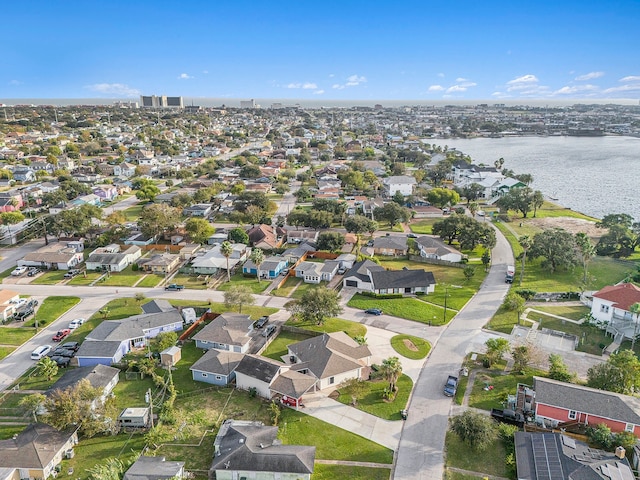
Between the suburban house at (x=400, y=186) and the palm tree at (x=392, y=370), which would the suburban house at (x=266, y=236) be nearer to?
the palm tree at (x=392, y=370)

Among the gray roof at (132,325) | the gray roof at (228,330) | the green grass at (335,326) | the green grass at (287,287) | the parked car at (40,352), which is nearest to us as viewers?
the parked car at (40,352)

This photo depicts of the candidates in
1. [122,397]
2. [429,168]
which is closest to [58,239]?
[122,397]

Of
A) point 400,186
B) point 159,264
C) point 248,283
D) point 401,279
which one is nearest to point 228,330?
point 248,283

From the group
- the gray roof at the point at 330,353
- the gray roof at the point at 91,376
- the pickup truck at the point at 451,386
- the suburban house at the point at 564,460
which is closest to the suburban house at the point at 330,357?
the gray roof at the point at 330,353

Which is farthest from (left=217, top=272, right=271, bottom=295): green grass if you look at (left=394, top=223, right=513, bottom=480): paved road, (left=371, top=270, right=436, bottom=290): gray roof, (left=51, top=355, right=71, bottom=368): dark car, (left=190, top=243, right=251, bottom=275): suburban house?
(left=394, top=223, right=513, bottom=480): paved road

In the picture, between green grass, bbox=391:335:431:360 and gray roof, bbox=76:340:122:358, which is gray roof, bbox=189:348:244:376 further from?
green grass, bbox=391:335:431:360

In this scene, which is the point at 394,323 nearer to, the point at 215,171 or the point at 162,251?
the point at 162,251
